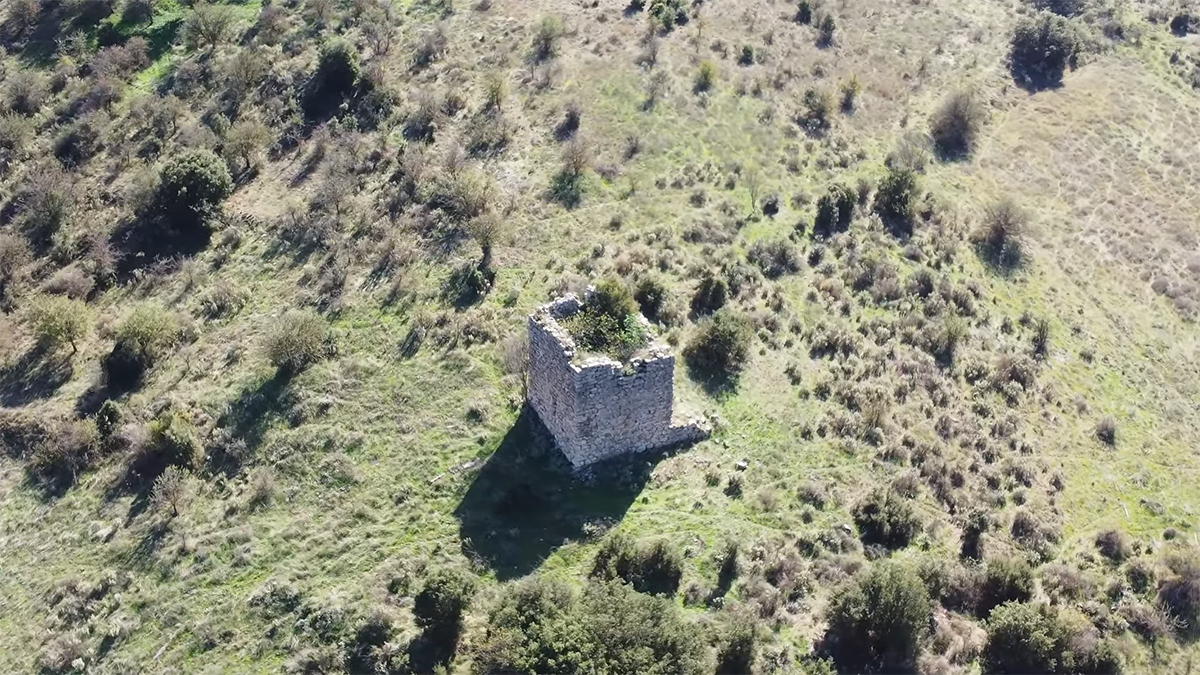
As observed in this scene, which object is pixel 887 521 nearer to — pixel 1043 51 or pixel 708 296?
pixel 708 296

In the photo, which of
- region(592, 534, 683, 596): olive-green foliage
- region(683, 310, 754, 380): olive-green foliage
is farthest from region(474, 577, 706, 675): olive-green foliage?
region(683, 310, 754, 380): olive-green foliage

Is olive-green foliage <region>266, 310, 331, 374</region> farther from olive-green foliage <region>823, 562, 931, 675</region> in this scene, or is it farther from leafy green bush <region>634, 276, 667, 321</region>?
olive-green foliage <region>823, 562, 931, 675</region>

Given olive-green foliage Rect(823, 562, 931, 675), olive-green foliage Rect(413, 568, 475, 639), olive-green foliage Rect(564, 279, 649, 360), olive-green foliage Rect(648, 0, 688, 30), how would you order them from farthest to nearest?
olive-green foliage Rect(648, 0, 688, 30), olive-green foliage Rect(564, 279, 649, 360), olive-green foliage Rect(823, 562, 931, 675), olive-green foliage Rect(413, 568, 475, 639)

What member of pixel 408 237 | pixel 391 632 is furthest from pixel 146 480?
pixel 408 237

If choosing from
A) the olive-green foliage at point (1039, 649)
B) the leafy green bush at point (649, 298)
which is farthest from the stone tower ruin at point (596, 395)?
the olive-green foliage at point (1039, 649)

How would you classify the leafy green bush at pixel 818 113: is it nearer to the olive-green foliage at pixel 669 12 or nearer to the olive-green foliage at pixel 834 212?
the olive-green foliage at pixel 834 212

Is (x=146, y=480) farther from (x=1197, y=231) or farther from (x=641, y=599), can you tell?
(x=1197, y=231)
